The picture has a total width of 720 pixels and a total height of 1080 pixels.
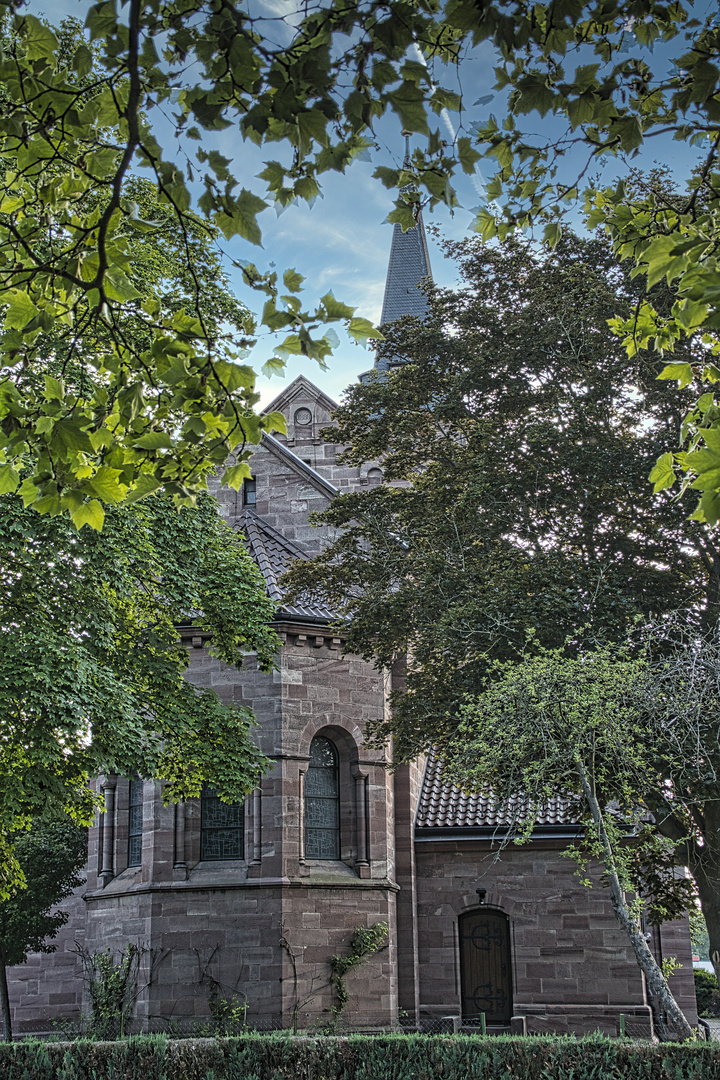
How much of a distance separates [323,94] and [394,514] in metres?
13.1

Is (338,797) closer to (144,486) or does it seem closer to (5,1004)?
(5,1004)

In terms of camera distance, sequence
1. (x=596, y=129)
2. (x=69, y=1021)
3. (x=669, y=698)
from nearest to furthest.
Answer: (x=596, y=129) → (x=669, y=698) → (x=69, y=1021)

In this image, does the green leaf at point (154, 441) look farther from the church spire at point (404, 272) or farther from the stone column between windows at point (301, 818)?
the church spire at point (404, 272)

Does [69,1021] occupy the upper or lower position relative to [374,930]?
lower

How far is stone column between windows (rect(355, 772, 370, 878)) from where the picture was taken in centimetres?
1634

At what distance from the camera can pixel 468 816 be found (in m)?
18.6

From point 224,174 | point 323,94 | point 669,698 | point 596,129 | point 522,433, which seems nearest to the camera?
point 323,94

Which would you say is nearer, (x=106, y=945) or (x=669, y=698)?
(x=669, y=698)

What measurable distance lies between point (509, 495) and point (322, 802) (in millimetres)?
6205

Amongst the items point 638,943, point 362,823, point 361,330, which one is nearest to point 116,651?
point 362,823

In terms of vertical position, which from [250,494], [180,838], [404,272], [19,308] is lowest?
[180,838]

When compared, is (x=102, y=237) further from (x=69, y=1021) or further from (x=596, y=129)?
(x=69, y=1021)

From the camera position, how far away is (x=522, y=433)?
1513 centimetres

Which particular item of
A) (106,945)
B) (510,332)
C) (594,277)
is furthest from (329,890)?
(594,277)
